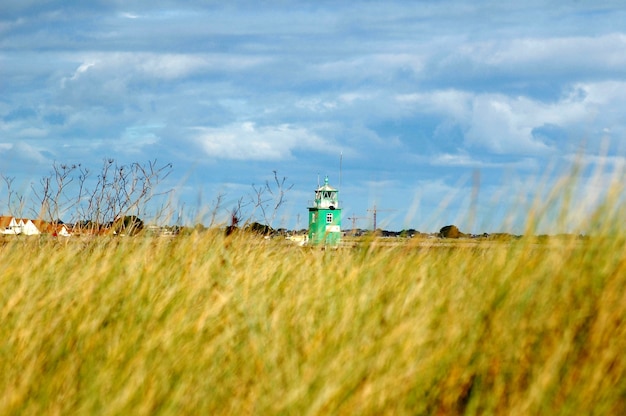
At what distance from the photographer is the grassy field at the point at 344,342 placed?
3016mm

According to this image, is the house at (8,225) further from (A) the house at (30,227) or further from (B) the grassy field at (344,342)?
(B) the grassy field at (344,342)

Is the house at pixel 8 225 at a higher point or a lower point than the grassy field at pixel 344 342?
higher

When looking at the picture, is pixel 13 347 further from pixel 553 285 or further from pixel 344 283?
pixel 553 285

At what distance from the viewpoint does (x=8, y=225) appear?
7.70 metres

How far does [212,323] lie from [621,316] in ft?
6.06

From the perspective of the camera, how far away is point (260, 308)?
379 cm

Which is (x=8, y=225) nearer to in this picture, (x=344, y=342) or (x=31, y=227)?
(x=31, y=227)

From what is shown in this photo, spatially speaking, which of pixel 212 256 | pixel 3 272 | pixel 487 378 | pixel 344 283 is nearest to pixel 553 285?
pixel 487 378

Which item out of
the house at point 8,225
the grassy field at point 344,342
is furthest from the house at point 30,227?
the grassy field at point 344,342

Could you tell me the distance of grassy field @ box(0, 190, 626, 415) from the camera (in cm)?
302

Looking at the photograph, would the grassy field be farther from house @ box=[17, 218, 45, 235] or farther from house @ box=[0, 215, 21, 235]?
house @ box=[0, 215, 21, 235]

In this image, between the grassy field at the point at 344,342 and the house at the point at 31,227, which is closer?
the grassy field at the point at 344,342

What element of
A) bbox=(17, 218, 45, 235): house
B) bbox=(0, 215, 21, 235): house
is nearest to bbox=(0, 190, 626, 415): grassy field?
bbox=(17, 218, 45, 235): house

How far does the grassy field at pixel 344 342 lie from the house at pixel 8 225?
3313mm
